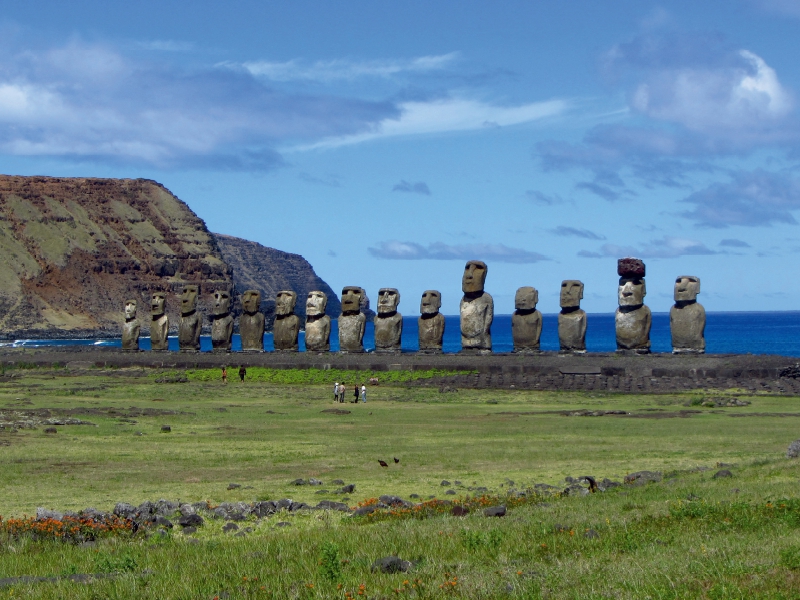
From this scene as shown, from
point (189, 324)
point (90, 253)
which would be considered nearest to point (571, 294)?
point (189, 324)

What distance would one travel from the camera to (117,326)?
14488 centimetres

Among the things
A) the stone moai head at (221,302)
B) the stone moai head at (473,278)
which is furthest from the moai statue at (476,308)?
the stone moai head at (221,302)

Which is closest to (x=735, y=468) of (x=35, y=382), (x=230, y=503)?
(x=230, y=503)

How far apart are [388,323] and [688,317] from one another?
1196 cm

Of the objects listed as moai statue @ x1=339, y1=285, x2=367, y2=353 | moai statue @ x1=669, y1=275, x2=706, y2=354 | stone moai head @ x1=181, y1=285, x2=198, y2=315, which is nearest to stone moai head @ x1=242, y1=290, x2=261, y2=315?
stone moai head @ x1=181, y1=285, x2=198, y2=315

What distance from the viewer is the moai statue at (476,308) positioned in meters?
40.8

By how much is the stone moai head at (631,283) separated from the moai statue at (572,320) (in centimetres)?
191

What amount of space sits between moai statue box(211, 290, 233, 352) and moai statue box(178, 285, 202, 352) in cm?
Answer: 113

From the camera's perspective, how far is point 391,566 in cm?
806

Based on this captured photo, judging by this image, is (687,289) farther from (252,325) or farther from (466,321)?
(252,325)

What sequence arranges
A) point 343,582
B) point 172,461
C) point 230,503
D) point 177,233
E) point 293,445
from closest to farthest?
1. point 343,582
2. point 230,503
3. point 172,461
4. point 293,445
5. point 177,233

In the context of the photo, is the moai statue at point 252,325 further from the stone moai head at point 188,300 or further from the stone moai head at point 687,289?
the stone moai head at point 687,289

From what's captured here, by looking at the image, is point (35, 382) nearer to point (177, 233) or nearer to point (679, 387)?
point (679, 387)

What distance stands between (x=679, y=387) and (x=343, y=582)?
1088 inches
